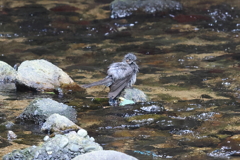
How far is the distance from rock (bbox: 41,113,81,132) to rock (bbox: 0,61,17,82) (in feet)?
9.58

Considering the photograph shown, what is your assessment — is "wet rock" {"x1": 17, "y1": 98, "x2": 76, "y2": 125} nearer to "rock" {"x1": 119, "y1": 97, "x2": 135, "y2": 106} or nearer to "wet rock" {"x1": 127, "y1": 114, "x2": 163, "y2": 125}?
"wet rock" {"x1": 127, "y1": 114, "x2": 163, "y2": 125}

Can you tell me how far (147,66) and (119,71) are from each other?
2772mm

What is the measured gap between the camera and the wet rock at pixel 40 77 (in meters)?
8.01

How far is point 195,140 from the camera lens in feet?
18.2

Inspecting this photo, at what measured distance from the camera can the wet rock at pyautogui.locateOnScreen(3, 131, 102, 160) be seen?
4.54 meters

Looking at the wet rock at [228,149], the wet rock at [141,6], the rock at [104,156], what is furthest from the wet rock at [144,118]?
the wet rock at [141,6]

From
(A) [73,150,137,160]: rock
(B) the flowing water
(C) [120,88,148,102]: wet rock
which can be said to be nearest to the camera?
(A) [73,150,137,160]: rock

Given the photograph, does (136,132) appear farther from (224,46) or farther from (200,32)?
(200,32)

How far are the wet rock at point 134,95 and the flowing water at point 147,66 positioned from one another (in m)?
0.31

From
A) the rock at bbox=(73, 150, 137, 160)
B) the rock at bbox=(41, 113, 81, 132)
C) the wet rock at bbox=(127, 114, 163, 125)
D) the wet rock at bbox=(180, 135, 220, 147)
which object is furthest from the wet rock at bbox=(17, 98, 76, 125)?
the rock at bbox=(73, 150, 137, 160)

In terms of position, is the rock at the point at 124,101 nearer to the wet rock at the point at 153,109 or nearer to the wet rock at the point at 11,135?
the wet rock at the point at 153,109

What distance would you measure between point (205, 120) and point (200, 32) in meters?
7.22

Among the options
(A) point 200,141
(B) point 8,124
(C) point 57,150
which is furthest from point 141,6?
(C) point 57,150

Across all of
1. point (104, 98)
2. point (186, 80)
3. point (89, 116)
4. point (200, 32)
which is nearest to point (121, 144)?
point (89, 116)
